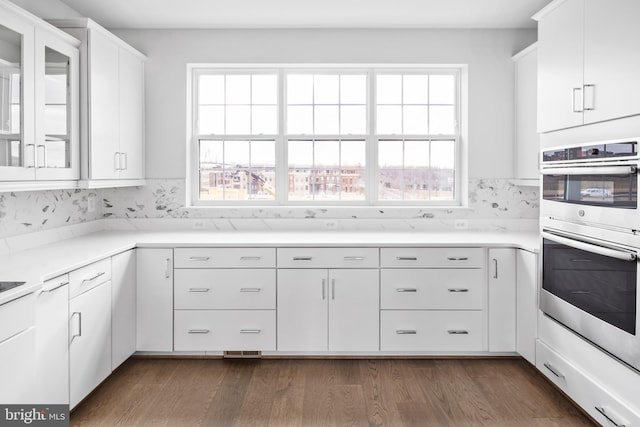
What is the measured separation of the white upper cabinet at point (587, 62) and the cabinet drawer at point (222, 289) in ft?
6.59

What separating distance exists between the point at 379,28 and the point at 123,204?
98.2 inches

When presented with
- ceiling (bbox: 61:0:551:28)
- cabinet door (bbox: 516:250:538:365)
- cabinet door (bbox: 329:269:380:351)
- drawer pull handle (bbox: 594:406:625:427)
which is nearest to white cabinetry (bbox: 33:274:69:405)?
cabinet door (bbox: 329:269:380:351)

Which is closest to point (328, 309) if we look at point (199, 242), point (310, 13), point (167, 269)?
point (199, 242)

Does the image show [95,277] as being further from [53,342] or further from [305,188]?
[305,188]

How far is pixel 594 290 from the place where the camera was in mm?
2324

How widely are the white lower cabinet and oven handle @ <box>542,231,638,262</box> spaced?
1111mm

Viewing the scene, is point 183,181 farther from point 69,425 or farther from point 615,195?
point 615,195

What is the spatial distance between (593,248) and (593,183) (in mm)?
307

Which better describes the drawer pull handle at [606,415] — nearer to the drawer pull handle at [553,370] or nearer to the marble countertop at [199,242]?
the drawer pull handle at [553,370]

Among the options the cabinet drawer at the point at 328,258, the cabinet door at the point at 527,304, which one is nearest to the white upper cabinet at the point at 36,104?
the cabinet drawer at the point at 328,258

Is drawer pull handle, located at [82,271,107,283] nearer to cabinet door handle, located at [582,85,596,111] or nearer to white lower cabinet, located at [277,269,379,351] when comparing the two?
white lower cabinet, located at [277,269,379,351]

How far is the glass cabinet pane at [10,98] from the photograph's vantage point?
89.8 inches

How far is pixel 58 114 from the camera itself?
9.06ft

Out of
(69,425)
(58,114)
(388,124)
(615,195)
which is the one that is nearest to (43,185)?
Answer: (58,114)
